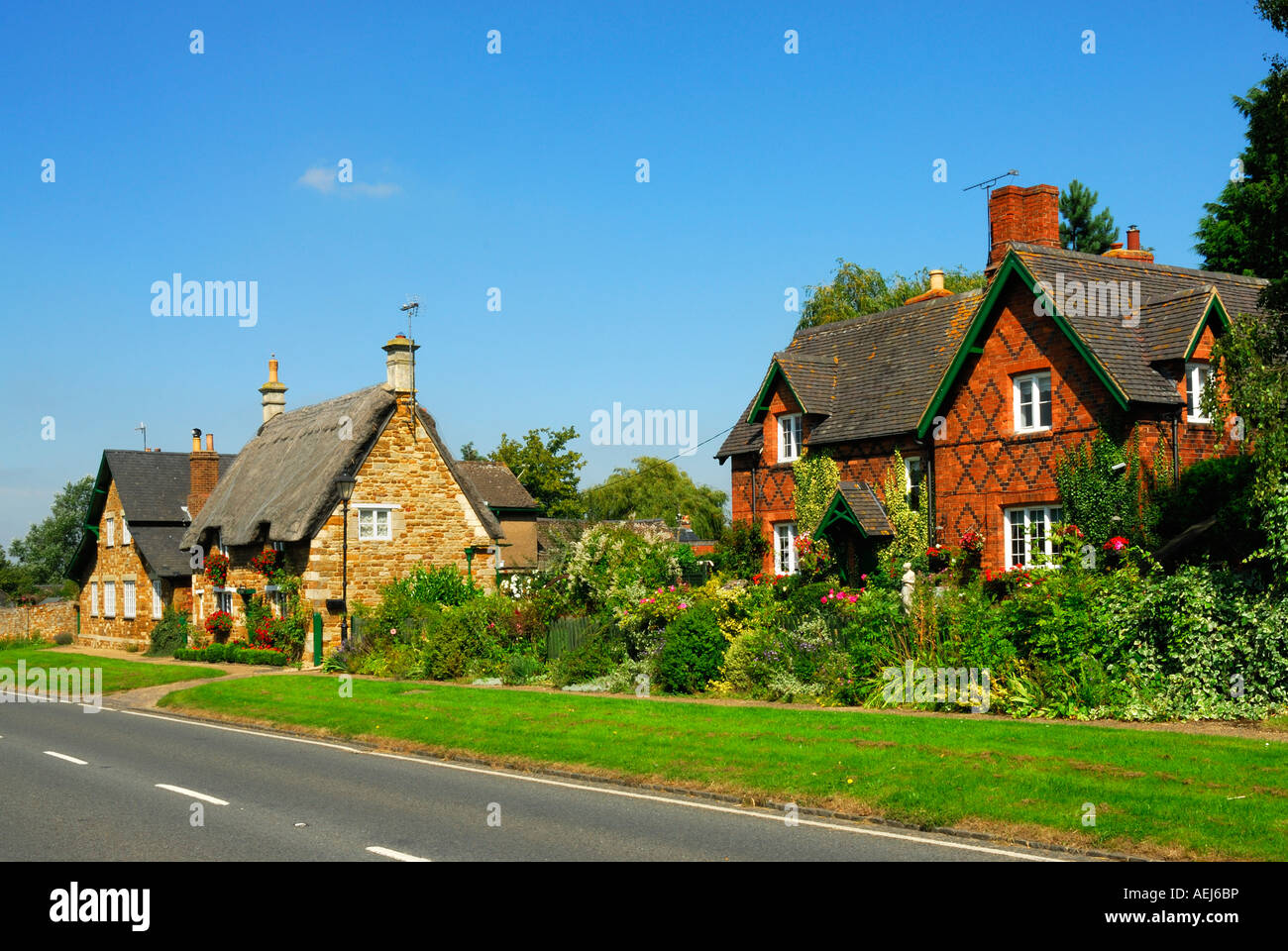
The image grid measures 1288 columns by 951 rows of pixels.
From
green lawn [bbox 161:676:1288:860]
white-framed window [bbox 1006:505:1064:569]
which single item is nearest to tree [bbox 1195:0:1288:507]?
green lawn [bbox 161:676:1288:860]

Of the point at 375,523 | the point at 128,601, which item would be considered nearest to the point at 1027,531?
the point at 375,523

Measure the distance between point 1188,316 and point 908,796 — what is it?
15008 mm

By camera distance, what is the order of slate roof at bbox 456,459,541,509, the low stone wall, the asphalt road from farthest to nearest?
slate roof at bbox 456,459,541,509, the low stone wall, the asphalt road

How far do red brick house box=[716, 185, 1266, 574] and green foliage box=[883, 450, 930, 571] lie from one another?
248 millimetres

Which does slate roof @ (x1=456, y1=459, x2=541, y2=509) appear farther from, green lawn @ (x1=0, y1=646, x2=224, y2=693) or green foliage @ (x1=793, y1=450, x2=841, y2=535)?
green foliage @ (x1=793, y1=450, x2=841, y2=535)

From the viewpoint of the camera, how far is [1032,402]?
24.7 metres

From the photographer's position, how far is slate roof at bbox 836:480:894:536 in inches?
1063

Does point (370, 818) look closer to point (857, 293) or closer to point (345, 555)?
point (345, 555)

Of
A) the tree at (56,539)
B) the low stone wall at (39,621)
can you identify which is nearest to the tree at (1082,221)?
the low stone wall at (39,621)

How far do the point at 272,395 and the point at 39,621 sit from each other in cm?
1757

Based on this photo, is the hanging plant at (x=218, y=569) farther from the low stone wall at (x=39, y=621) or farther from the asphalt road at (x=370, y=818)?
the asphalt road at (x=370, y=818)
